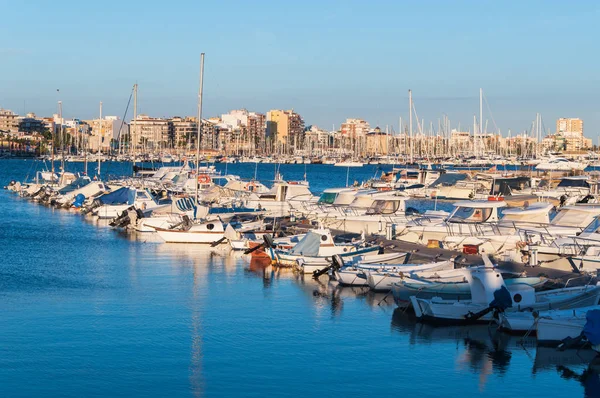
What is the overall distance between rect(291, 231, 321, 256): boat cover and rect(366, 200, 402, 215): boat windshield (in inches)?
301

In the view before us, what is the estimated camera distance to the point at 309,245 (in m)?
29.2

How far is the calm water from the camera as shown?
56.3ft

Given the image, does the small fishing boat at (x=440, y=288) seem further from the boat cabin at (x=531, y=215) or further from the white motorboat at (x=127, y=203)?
the white motorboat at (x=127, y=203)

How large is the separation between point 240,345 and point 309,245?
949cm

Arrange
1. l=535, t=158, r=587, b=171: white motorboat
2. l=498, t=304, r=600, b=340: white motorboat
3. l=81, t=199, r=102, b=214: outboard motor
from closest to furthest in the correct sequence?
l=498, t=304, r=600, b=340: white motorboat, l=81, t=199, r=102, b=214: outboard motor, l=535, t=158, r=587, b=171: white motorboat

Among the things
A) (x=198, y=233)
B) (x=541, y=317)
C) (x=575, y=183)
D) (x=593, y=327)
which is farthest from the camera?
(x=575, y=183)

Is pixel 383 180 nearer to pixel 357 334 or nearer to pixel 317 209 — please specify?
pixel 317 209

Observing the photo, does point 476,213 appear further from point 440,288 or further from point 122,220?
point 122,220

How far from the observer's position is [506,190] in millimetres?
56156

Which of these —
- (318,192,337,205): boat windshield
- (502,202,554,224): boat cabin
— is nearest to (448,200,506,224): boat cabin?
(502,202,554,224): boat cabin

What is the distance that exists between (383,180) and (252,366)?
5564 cm

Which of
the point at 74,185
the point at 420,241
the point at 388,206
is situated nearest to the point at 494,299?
the point at 420,241

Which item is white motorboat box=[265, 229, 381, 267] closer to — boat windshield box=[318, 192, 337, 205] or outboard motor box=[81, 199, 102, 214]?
boat windshield box=[318, 192, 337, 205]

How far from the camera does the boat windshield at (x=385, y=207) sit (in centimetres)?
3691
